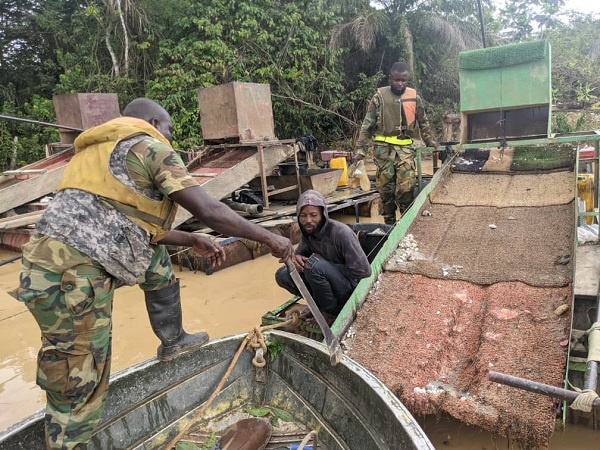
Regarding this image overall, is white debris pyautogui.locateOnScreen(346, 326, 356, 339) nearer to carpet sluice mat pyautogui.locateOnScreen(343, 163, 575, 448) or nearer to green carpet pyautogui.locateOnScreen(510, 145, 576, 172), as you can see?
carpet sluice mat pyautogui.locateOnScreen(343, 163, 575, 448)

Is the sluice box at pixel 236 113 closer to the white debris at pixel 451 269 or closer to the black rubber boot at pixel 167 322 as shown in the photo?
the white debris at pixel 451 269

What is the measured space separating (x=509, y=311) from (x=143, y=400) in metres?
2.33

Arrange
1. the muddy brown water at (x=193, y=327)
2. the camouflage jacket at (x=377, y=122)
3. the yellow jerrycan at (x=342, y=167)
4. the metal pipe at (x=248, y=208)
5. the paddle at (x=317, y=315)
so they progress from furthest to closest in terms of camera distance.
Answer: the yellow jerrycan at (x=342, y=167) < the metal pipe at (x=248, y=208) < the camouflage jacket at (x=377, y=122) < the muddy brown water at (x=193, y=327) < the paddle at (x=317, y=315)

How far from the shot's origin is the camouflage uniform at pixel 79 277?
1.87 m

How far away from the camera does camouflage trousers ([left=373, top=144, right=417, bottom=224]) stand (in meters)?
5.66

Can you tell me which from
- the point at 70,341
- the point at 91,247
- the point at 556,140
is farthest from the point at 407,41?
the point at 70,341

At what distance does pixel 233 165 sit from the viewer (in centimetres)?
650

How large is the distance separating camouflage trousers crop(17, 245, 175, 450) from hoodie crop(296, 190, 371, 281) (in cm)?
163

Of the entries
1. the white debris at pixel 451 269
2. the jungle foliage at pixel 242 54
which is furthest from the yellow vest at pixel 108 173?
the jungle foliage at pixel 242 54

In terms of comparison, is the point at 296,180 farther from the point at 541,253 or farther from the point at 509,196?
the point at 541,253

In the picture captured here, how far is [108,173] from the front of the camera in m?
1.93

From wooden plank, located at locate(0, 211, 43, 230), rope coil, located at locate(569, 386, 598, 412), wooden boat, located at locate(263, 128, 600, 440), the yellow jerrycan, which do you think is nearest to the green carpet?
wooden boat, located at locate(263, 128, 600, 440)

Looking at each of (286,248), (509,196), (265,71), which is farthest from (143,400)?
(265,71)

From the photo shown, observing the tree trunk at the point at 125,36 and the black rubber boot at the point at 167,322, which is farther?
the tree trunk at the point at 125,36
